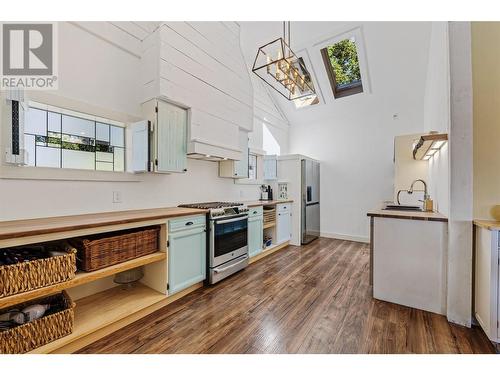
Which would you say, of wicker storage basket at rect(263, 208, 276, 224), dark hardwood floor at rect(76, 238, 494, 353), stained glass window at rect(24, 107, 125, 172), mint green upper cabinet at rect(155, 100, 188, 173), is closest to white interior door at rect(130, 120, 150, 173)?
mint green upper cabinet at rect(155, 100, 188, 173)

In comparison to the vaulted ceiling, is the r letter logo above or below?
below

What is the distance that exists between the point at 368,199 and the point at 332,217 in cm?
88

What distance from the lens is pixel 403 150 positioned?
3.79 m

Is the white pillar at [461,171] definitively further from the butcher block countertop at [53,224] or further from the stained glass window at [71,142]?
the stained glass window at [71,142]

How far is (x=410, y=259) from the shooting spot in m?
2.23

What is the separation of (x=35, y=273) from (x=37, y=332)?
0.40 metres

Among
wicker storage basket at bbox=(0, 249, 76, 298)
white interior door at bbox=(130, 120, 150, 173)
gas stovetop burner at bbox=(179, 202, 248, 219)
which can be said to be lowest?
wicker storage basket at bbox=(0, 249, 76, 298)

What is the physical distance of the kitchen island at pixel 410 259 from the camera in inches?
83.0

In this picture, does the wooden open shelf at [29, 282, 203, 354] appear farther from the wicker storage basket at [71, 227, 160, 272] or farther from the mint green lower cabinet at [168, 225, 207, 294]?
the wicker storage basket at [71, 227, 160, 272]

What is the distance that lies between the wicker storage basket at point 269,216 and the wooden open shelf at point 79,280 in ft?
6.98

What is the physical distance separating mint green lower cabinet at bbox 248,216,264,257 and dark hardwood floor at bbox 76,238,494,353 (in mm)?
664

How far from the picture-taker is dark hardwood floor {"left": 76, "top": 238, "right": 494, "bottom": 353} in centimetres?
167

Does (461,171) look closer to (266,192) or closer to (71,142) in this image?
(266,192)
